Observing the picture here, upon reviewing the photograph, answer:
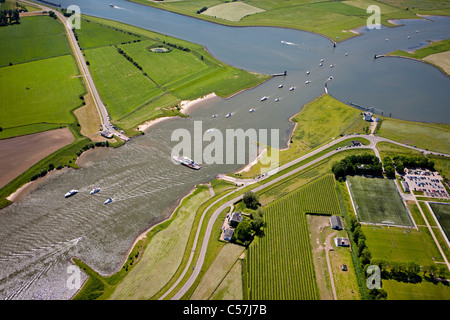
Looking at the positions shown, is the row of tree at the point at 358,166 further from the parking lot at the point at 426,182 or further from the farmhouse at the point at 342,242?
the farmhouse at the point at 342,242

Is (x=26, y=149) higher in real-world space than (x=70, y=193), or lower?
higher

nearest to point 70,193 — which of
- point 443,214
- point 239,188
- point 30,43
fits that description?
point 239,188

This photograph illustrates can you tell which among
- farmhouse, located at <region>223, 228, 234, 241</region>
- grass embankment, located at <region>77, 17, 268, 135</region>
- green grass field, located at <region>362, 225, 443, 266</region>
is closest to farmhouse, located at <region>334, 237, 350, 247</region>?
green grass field, located at <region>362, 225, 443, 266</region>

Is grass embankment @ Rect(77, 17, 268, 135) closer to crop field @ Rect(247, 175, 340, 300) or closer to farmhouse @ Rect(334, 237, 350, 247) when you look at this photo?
crop field @ Rect(247, 175, 340, 300)

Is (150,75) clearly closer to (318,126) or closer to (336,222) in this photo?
(318,126)
